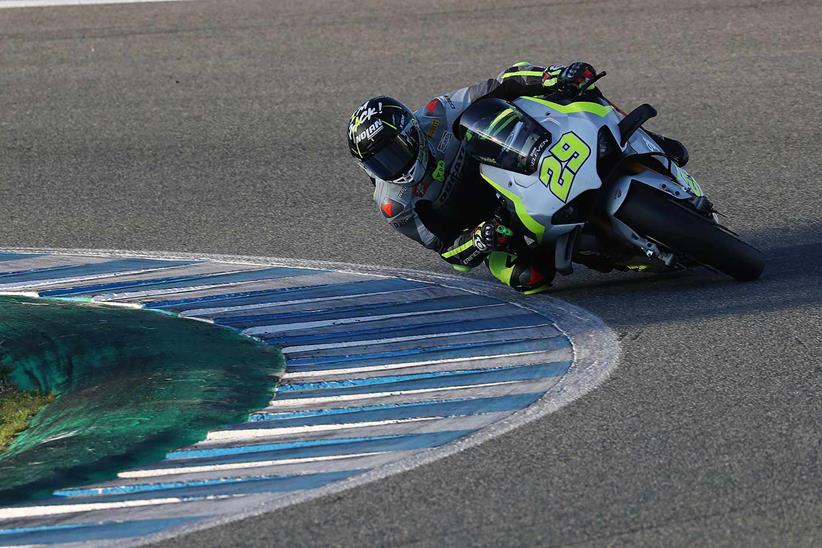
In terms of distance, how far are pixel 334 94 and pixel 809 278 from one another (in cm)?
456

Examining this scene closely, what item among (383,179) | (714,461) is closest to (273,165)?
(383,179)

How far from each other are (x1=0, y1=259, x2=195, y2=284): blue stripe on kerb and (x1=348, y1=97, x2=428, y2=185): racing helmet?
163cm

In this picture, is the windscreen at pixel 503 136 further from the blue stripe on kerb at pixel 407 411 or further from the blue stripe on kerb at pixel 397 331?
the blue stripe on kerb at pixel 407 411

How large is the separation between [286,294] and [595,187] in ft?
6.01

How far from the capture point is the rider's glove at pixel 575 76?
6.49 metres

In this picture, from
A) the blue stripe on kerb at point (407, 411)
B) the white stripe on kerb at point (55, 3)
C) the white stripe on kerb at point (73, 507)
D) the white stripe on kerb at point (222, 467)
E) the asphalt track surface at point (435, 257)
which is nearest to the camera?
the asphalt track surface at point (435, 257)

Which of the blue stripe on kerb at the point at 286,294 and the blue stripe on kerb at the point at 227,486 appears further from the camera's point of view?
the blue stripe on kerb at the point at 286,294

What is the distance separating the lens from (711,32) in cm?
1070

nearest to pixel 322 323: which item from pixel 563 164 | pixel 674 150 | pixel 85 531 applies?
pixel 563 164

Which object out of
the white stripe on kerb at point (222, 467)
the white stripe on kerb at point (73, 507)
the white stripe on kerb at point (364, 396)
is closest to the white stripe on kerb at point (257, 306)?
the white stripe on kerb at point (364, 396)

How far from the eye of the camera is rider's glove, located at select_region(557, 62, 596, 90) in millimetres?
6488

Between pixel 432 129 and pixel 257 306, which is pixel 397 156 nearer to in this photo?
pixel 432 129

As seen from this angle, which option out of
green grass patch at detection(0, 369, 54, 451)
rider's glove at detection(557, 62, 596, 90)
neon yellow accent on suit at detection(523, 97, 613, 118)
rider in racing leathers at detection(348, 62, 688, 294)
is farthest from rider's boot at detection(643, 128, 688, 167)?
green grass patch at detection(0, 369, 54, 451)

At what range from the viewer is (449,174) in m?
6.66
